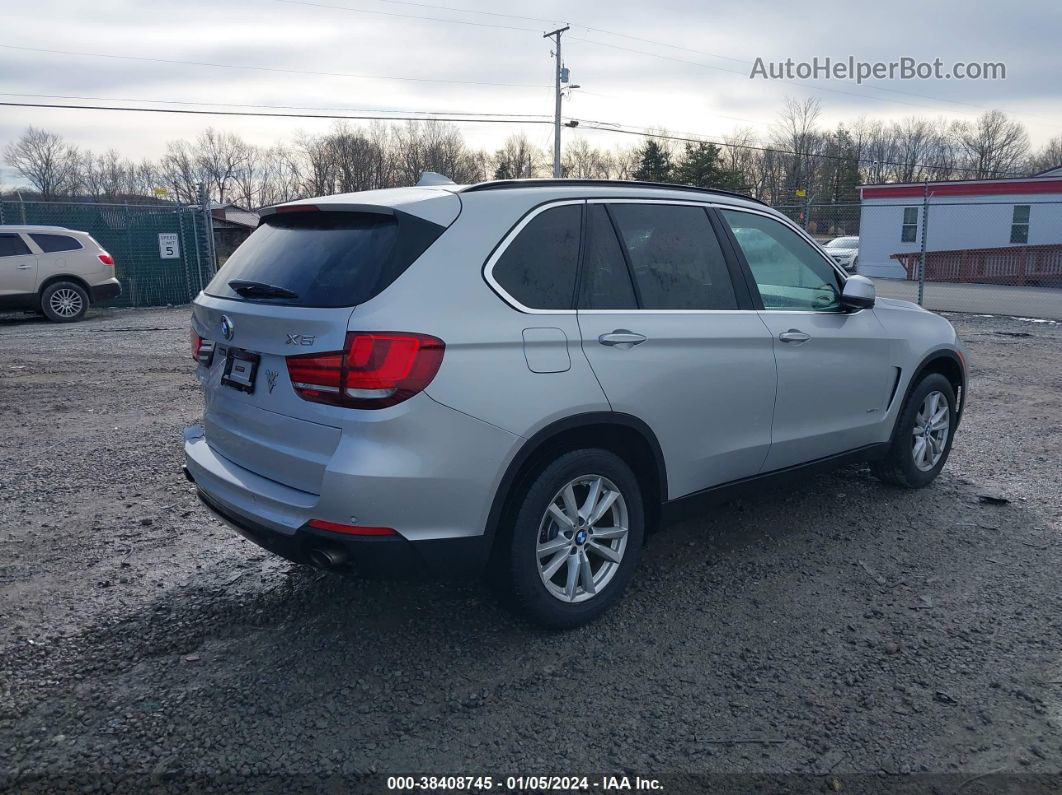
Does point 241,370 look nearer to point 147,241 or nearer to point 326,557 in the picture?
point 326,557

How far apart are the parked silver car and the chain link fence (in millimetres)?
20930

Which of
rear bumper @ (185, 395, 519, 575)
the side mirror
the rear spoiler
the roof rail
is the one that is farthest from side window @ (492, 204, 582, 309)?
the side mirror

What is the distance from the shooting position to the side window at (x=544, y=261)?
325cm

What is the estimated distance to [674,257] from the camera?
390 cm

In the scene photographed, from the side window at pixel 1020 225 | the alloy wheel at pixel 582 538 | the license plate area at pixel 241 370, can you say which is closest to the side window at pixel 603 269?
the alloy wheel at pixel 582 538

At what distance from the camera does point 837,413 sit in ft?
15.0

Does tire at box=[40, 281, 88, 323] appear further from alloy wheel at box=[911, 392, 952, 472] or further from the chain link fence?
alloy wheel at box=[911, 392, 952, 472]

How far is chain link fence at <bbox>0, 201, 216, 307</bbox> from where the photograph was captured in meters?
18.1

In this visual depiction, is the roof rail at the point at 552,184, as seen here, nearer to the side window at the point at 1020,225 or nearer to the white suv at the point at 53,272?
the white suv at the point at 53,272

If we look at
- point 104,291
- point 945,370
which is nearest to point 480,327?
point 945,370

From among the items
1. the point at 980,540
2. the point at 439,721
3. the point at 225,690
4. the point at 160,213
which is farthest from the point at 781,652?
the point at 160,213

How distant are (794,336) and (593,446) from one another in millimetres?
1429

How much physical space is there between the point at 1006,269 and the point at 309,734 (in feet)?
94.0

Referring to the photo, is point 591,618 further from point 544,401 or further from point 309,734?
point 309,734
